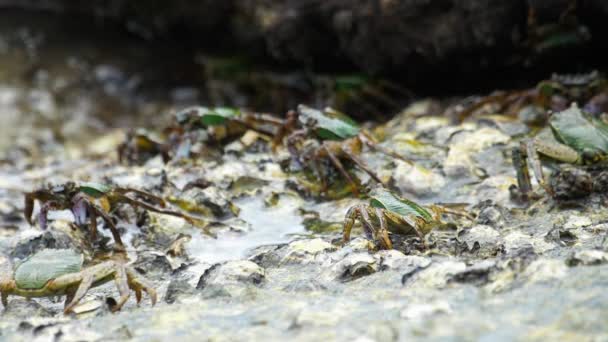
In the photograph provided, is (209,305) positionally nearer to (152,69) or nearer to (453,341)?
(453,341)

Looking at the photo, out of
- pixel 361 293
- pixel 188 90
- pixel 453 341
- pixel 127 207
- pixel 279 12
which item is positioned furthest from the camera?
pixel 188 90

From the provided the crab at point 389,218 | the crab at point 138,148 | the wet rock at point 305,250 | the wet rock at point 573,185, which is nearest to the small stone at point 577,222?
the wet rock at point 573,185

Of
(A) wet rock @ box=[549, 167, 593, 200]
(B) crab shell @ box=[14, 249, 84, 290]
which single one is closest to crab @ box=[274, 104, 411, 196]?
(A) wet rock @ box=[549, 167, 593, 200]

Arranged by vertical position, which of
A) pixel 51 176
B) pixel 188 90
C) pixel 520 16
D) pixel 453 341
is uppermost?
pixel 188 90

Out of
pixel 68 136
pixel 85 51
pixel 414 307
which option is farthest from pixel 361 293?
pixel 85 51

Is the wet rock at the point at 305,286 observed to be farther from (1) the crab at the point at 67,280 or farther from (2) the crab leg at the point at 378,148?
(2) the crab leg at the point at 378,148

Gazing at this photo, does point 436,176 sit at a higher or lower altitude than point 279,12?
Answer: lower

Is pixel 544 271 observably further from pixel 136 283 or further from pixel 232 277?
pixel 136 283
